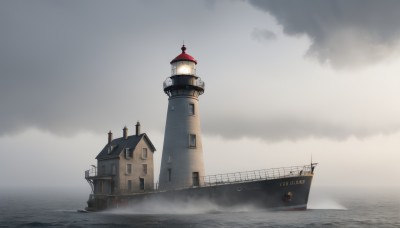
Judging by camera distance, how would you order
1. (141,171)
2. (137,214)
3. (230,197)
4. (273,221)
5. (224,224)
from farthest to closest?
(141,171) < (137,214) < (230,197) < (273,221) < (224,224)

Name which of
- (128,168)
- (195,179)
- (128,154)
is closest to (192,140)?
(195,179)

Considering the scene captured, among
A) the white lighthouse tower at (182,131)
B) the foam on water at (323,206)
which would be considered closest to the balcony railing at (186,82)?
the white lighthouse tower at (182,131)

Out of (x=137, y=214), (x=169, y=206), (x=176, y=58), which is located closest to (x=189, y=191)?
(x=169, y=206)

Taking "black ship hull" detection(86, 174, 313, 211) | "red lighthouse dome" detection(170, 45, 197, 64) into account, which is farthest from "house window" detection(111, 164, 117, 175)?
"red lighthouse dome" detection(170, 45, 197, 64)

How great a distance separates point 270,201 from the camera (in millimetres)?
43781

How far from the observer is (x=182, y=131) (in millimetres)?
46969

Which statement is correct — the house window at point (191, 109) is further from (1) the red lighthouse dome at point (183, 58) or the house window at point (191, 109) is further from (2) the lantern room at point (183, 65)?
(1) the red lighthouse dome at point (183, 58)

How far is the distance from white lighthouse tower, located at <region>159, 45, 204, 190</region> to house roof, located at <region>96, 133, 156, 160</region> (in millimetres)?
7226

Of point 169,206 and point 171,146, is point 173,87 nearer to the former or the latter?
point 171,146

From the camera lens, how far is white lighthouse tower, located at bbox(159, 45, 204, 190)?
4644 centimetres

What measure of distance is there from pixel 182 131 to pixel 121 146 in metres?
12.1

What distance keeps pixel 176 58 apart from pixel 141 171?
621 inches

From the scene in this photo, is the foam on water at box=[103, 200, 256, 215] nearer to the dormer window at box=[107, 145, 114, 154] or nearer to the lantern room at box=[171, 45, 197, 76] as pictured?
the dormer window at box=[107, 145, 114, 154]

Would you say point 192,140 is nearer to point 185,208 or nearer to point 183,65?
point 185,208
